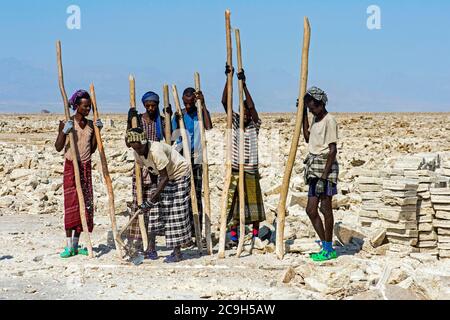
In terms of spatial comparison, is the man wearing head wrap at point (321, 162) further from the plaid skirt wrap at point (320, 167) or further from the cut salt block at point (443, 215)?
the cut salt block at point (443, 215)

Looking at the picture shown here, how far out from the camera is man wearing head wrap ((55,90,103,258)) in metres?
7.27

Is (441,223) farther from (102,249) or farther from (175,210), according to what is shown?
(102,249)

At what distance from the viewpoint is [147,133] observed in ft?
24.0

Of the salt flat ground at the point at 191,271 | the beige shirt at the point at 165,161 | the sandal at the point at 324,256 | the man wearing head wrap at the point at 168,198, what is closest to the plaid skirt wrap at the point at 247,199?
the salt flat ground at the point at 191,271

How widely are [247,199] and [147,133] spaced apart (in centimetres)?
135

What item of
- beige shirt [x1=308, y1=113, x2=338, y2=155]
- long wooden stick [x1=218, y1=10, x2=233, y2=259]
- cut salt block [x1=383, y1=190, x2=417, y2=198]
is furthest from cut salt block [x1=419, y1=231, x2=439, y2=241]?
long wooden stick [x1=218, y1=10, x2=233, y2=259]

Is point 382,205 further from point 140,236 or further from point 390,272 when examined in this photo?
point 140,236

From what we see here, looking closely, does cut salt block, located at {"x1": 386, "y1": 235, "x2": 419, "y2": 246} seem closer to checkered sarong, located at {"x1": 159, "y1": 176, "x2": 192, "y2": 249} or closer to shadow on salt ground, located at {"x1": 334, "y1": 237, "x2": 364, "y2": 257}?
shadow on salt ground, located at {"x1": 334, "y1": 237, "x2": 364, "y2": 257}

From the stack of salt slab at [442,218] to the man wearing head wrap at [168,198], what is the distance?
8.70ft

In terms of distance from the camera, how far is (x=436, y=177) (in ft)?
25.9

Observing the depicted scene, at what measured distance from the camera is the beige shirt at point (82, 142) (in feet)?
24.1
